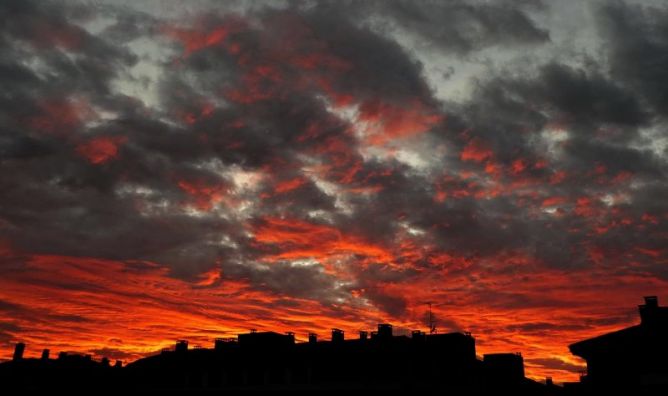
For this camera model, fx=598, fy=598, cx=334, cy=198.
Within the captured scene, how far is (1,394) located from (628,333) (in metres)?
68.7

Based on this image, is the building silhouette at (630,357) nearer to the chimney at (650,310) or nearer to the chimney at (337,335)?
the chimney at (650,310)

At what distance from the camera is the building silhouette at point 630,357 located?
29.9 m

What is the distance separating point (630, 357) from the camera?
30.6 metres

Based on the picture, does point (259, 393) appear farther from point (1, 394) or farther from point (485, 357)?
point (1, 394)

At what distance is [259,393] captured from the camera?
5678 cm

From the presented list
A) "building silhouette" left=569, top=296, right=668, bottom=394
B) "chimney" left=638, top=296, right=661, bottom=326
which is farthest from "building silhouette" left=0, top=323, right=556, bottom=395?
"building silhouette" left=569, top=296, right=668, bottom=394

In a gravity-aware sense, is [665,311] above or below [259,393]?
above

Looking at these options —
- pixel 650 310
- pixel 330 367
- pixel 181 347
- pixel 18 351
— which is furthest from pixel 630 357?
pixel 18 351

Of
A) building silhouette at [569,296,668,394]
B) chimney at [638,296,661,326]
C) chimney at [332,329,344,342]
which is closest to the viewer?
building silhouette at [569,296,668,394]

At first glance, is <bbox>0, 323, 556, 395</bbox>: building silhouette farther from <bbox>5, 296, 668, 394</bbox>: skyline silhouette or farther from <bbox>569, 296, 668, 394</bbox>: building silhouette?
<bbox>569, 296, 668, 394</bbox>: building silhouette

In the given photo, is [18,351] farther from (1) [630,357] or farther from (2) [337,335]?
(1) [630,357]

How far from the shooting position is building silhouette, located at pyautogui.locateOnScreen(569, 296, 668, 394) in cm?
2989

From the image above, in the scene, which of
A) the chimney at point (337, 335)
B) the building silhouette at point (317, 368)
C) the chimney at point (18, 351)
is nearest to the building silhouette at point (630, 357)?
the building silhouette at point (317, 368)

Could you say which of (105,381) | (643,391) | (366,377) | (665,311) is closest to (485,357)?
(366,377)
